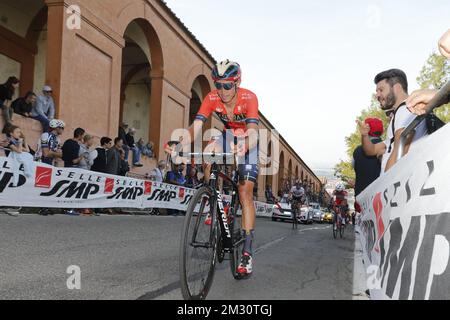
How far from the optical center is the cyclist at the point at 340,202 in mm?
13683

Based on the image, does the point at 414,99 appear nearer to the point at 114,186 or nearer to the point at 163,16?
the point at 114,186

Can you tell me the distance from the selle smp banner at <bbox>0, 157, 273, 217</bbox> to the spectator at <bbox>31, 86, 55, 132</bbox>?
2.23 metres

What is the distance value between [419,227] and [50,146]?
970 cm

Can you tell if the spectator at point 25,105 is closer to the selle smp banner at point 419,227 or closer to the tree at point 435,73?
the selle smp banner at point 419,227

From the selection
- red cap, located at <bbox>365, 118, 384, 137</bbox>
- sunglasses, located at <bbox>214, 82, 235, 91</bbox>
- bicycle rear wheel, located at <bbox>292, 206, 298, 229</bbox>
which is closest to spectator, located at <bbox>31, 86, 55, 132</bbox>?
sunglasses, located at <bbox>214, 82, 235, 91</bbox>

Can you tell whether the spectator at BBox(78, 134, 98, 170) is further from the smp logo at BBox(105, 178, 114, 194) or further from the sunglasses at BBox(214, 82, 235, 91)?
the sunglasses at BBox(214, 82, 235, 91)

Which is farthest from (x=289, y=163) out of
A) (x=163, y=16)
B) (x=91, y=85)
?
(x=91, y=85)

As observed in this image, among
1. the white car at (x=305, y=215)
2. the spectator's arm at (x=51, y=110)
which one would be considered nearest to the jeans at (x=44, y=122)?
the spectator's arm at (x=51, y=110)

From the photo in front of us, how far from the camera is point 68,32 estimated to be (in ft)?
42.8

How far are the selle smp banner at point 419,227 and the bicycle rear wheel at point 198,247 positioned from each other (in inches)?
52.7

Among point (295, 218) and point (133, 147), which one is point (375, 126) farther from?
point (133, 147)

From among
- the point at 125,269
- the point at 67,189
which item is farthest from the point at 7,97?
the point at 125,269
